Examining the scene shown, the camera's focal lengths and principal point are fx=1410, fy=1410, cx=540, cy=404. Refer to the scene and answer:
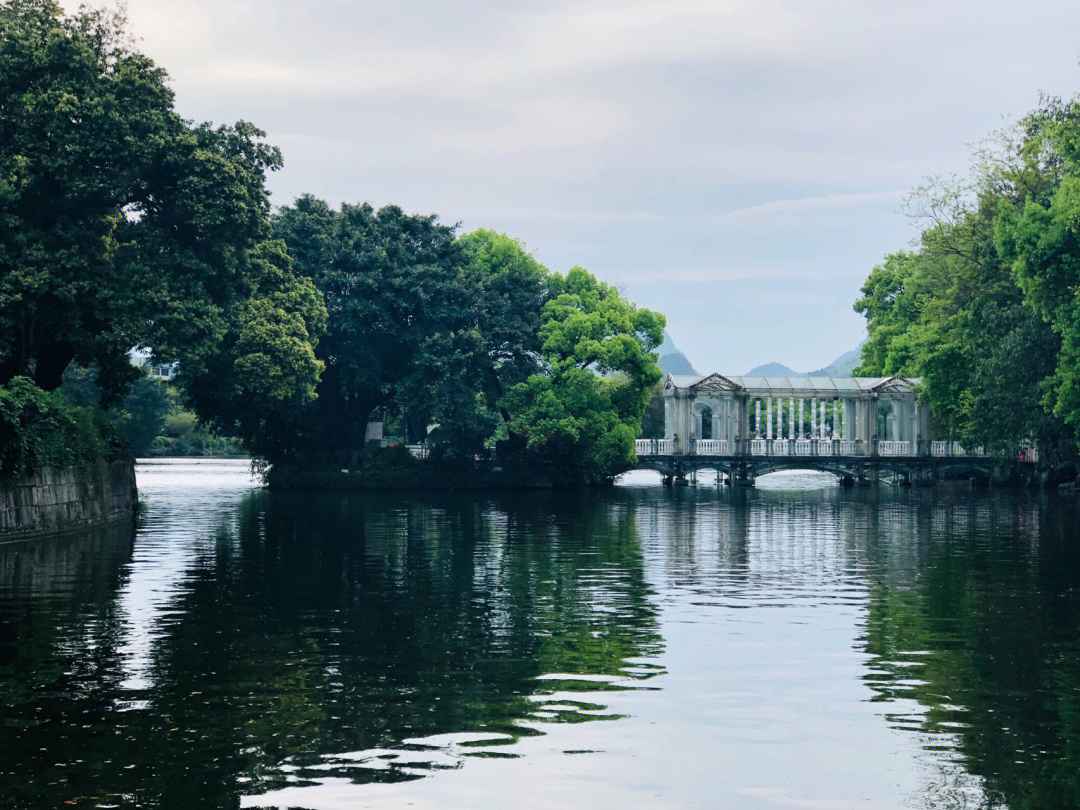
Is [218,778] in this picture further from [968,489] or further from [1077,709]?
[968,489]

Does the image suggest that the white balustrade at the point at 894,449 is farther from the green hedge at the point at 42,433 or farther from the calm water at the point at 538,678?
the calm water at the point at 538,678

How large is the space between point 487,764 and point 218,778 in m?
2.51

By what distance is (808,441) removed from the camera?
10600 centimetres

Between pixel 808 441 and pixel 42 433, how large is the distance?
70.7 meters

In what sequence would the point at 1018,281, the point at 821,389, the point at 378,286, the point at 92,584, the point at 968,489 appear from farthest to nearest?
the point at 821,389, the point at 968,489, the point at 378,286, the point at 1018,281, the point at 92,584

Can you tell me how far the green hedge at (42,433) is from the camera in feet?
135

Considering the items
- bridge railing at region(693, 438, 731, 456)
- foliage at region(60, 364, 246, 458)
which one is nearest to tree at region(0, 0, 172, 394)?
bridge railing at region(693, 438, 731, 456)

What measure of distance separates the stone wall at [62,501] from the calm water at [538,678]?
3827 millimetres

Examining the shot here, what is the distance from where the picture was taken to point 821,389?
4198 inches

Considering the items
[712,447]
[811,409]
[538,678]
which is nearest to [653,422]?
[712,447]

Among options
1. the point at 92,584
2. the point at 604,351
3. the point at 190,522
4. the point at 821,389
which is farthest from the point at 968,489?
the point at 92,584

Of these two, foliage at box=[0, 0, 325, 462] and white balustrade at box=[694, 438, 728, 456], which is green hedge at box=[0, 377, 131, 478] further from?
white balustrade at box=[694, 438, 728, 456]

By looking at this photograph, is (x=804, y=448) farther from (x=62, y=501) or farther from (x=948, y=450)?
(x=62, y=501)

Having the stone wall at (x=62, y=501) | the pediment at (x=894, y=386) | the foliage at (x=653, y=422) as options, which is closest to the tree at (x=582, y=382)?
the pediment at (x=894, y=386)
